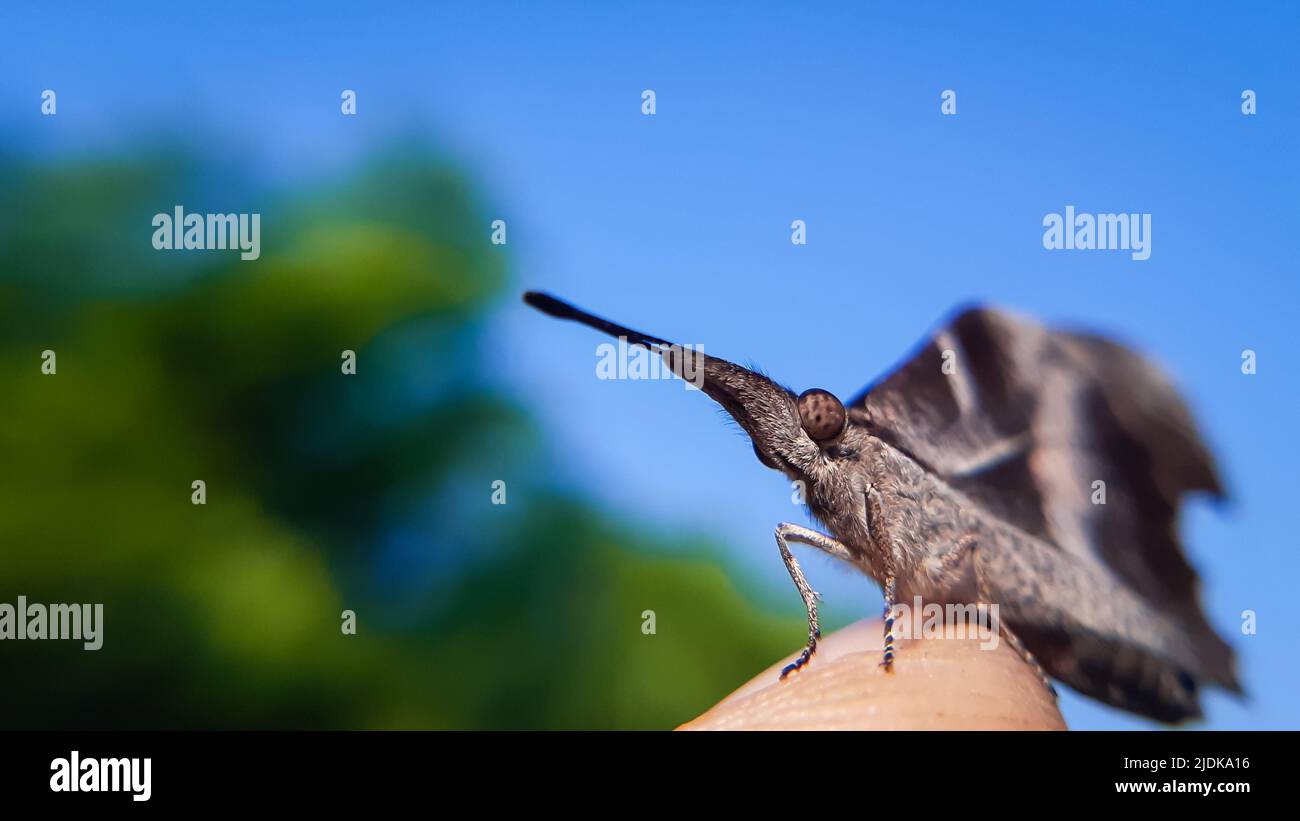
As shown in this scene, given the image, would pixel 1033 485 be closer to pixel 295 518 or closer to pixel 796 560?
pixel 796 560

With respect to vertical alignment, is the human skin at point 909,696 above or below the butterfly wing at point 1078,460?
below

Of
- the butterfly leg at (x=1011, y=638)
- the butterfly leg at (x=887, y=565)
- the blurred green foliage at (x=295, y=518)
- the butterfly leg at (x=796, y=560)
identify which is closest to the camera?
the butterfly leg at (x=796, y=560)

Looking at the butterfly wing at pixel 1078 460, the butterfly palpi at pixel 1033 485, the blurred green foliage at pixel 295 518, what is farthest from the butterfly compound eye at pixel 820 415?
the blurred green foliage at pixel 295 518

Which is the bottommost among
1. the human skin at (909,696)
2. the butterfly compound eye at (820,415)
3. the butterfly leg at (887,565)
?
the human skin at (909,696)

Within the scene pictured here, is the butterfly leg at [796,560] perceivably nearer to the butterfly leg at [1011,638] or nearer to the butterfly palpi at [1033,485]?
the butterfly palpi at [1033,485]

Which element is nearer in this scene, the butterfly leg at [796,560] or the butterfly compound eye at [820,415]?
the butterfly leg at [796,560]

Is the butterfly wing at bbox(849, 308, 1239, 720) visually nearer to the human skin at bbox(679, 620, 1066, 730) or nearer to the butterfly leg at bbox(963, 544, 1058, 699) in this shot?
the butterfly leg at bbox(963, 544, 1058, 699)
